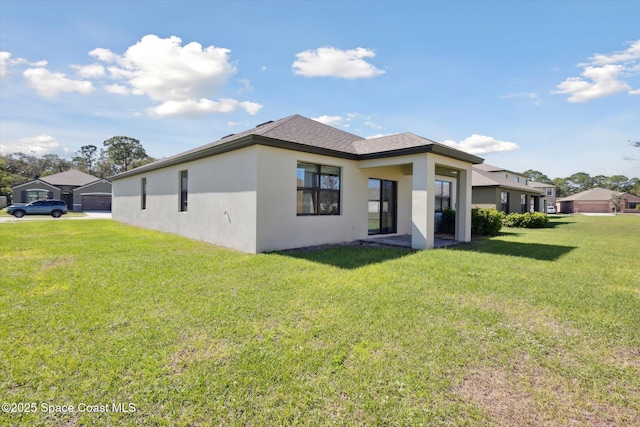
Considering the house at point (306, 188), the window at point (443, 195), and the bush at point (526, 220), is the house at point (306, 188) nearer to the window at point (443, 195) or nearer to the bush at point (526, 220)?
the window at point (443, 195)

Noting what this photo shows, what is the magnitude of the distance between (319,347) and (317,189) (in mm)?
6714

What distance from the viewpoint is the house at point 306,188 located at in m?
8.18

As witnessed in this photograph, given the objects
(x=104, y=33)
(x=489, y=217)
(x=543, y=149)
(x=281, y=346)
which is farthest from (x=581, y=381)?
(x=543, y=149)

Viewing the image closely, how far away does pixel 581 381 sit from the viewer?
2.56m

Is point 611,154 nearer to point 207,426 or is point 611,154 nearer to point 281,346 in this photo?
point 281,346

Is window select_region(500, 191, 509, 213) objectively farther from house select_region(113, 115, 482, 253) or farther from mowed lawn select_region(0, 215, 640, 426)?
mowed lawn select_region(0, 215, 640, 426)

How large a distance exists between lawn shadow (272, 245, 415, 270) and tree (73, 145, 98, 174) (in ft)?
262

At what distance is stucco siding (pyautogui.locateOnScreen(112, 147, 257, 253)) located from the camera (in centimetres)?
817

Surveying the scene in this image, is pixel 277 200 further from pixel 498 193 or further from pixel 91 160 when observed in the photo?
pixel 91 160

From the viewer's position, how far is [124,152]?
6162 cm

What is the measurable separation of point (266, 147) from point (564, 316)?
23.0ft

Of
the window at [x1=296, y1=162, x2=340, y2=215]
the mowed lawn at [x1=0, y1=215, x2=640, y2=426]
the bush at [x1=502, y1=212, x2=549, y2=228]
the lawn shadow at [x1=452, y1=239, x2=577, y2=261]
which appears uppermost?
the window at [x1=296, y1=162, x2=340, y2=215]

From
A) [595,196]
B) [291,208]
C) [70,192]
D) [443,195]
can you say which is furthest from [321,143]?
[595,196]

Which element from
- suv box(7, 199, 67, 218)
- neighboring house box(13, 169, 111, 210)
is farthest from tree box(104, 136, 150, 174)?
suv box(7, 199, 67, 218)
